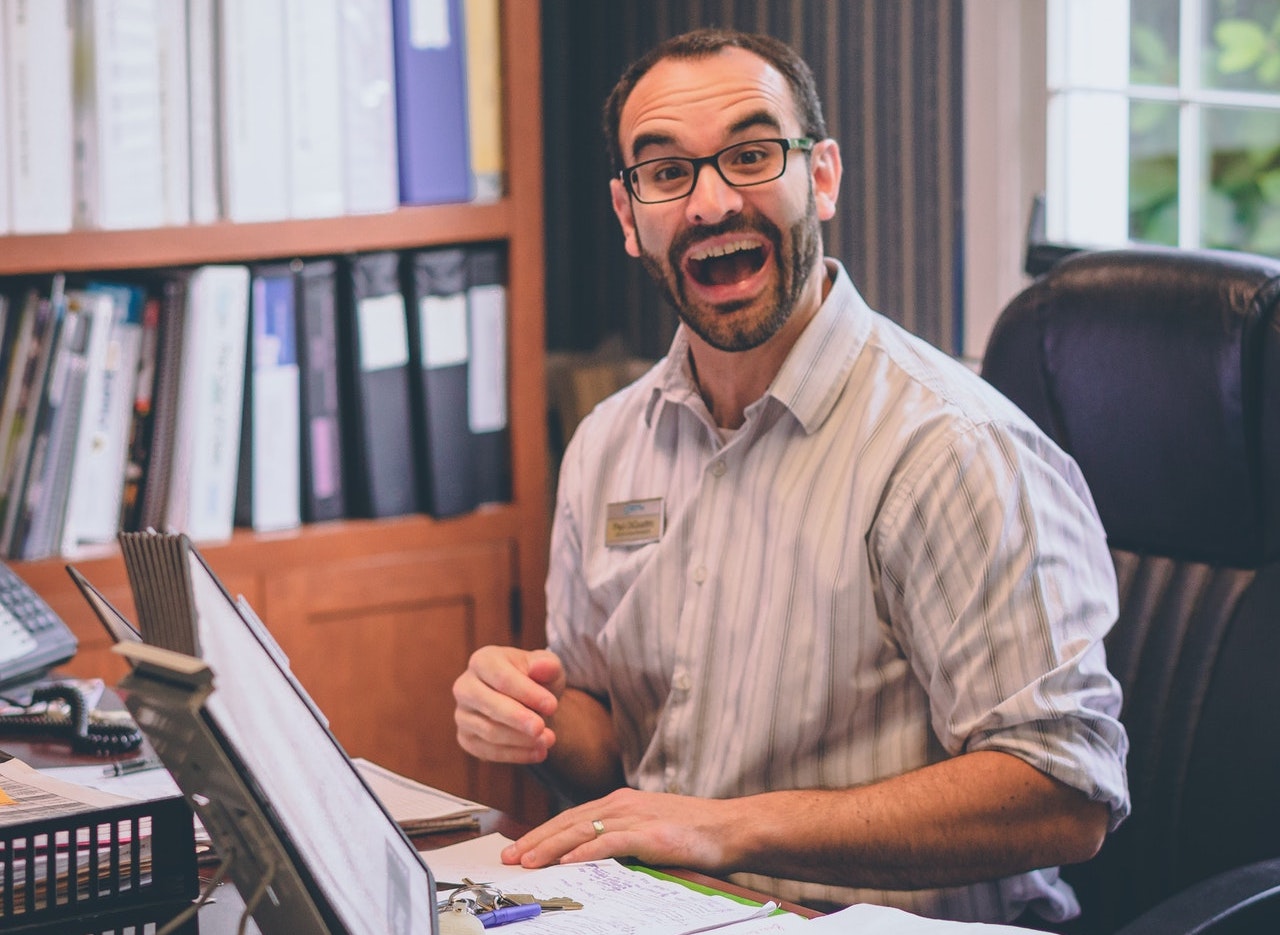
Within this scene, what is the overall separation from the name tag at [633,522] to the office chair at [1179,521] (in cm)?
39

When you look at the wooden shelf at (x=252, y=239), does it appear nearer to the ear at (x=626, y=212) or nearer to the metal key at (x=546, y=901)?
the ear at (x=626, y=212)

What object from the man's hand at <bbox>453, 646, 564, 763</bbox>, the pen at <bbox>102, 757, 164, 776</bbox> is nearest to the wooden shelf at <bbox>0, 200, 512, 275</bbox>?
the pen at <bbox>102, 757, 164, 776</bbox>

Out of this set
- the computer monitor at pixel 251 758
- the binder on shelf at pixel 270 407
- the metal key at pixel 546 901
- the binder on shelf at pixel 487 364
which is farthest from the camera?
the binder on shelf at pixel 487 364

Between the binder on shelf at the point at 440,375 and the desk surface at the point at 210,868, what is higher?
the binder on shelf at the point at 440,375

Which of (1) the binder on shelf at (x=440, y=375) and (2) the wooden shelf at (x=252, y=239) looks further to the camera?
(1) the binder on shelf at (x=440, y=375)

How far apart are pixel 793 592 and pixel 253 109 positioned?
1273mm

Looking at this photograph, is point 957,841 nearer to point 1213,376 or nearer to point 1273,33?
point 1213,376

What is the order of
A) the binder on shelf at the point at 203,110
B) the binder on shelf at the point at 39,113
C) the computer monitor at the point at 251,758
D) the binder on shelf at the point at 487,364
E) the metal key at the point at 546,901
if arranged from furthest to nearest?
the binder on shelf at the point at 487,364
the binder on shelf at the point at 203,110
the binder on shelf at the point at 39,113
the metal key at the point at 546,901
the computer monitor at the point at 251,758

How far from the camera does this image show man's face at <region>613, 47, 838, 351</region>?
57.1 inches

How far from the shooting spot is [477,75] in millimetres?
2344

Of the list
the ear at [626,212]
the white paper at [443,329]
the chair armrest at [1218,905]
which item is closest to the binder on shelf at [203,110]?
the white paper at [443,329]

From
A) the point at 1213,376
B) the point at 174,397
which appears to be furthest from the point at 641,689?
the point at 174,397

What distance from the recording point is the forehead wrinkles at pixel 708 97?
1456mm

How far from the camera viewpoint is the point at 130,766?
1353 millimetres
